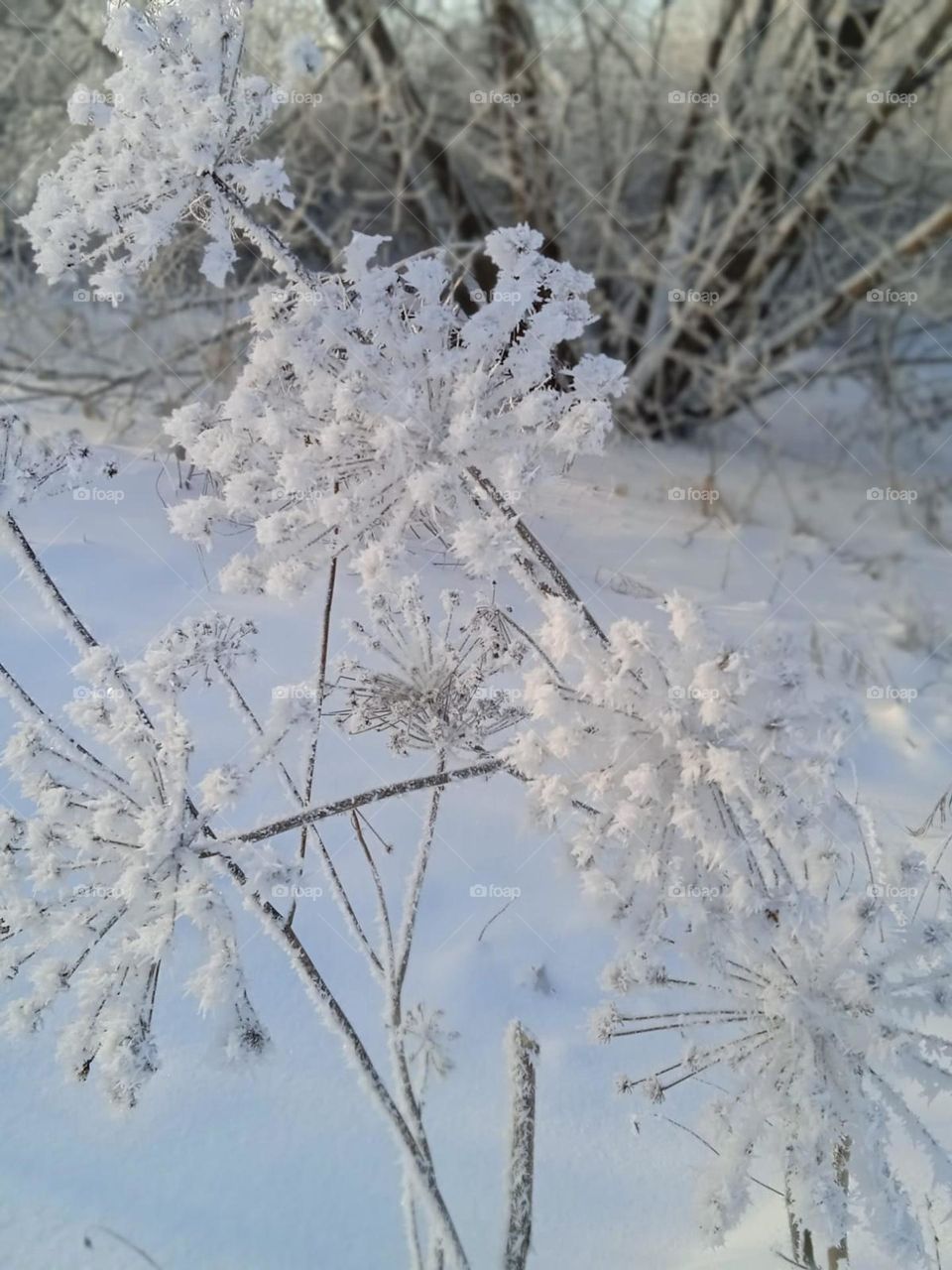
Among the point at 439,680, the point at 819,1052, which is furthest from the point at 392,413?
the point at 819,1052

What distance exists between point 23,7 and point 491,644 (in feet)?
17.6

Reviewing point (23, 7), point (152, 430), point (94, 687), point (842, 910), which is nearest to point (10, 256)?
point (23, 7)

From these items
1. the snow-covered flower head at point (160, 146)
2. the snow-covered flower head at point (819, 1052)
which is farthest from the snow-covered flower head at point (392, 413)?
the snow-covered flower head at point (819, 1052)

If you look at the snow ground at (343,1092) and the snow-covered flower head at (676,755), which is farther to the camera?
the snow ground at (343,1092)

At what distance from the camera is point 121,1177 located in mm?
1310

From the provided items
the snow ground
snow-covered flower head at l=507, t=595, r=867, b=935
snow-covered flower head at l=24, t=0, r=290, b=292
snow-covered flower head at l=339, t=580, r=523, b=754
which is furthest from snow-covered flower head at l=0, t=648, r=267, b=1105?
snow-covered flower head at l=24, t=0, r=290, b=292

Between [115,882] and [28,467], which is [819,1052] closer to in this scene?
[115,882]

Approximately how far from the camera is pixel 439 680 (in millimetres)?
1430

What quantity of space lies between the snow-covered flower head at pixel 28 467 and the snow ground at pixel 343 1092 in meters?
0.57

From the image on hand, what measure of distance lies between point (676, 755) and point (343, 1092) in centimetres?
82

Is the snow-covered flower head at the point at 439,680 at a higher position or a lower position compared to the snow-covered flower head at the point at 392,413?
lower

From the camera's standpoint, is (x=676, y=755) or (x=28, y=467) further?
(x=28, y=467)

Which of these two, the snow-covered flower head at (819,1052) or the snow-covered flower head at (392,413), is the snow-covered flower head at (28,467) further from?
the snow-covered flower head at (819,1052)

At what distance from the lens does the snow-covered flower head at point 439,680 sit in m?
1.42
